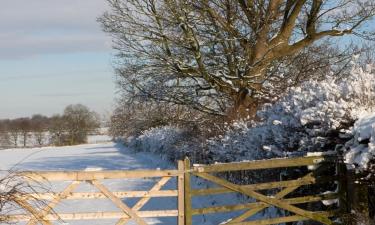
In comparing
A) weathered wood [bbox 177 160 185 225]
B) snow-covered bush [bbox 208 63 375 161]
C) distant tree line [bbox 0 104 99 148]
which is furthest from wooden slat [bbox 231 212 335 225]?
distant tree line [bbox 0 104 99 148]

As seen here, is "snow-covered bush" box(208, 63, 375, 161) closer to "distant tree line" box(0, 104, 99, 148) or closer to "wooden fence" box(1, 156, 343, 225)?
"wooden fence" box(1, 156, 343, 225)

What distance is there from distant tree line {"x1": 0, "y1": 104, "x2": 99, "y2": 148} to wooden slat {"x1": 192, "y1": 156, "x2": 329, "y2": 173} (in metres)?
85.1

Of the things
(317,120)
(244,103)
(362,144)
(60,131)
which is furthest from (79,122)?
(362,144)

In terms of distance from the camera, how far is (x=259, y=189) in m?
8.77

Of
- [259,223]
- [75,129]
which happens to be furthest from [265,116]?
[75,129]

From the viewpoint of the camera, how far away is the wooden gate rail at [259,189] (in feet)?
28.0

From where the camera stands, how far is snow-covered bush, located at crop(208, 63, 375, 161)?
967 cm

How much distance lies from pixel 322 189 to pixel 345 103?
1.63m

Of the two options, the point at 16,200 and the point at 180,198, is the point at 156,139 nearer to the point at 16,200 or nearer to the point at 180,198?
the point at 180,198

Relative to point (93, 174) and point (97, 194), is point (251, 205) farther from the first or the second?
point (93, 174)

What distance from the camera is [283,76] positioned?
19.2 metres

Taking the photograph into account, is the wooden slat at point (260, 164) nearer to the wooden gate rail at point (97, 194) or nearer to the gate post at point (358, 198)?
the wooden gate rail at point (97, 194)

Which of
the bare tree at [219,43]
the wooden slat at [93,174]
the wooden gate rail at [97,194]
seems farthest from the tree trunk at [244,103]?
the wooden slat at [93,174]

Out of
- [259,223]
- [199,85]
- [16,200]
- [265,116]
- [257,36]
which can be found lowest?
[259,223]
